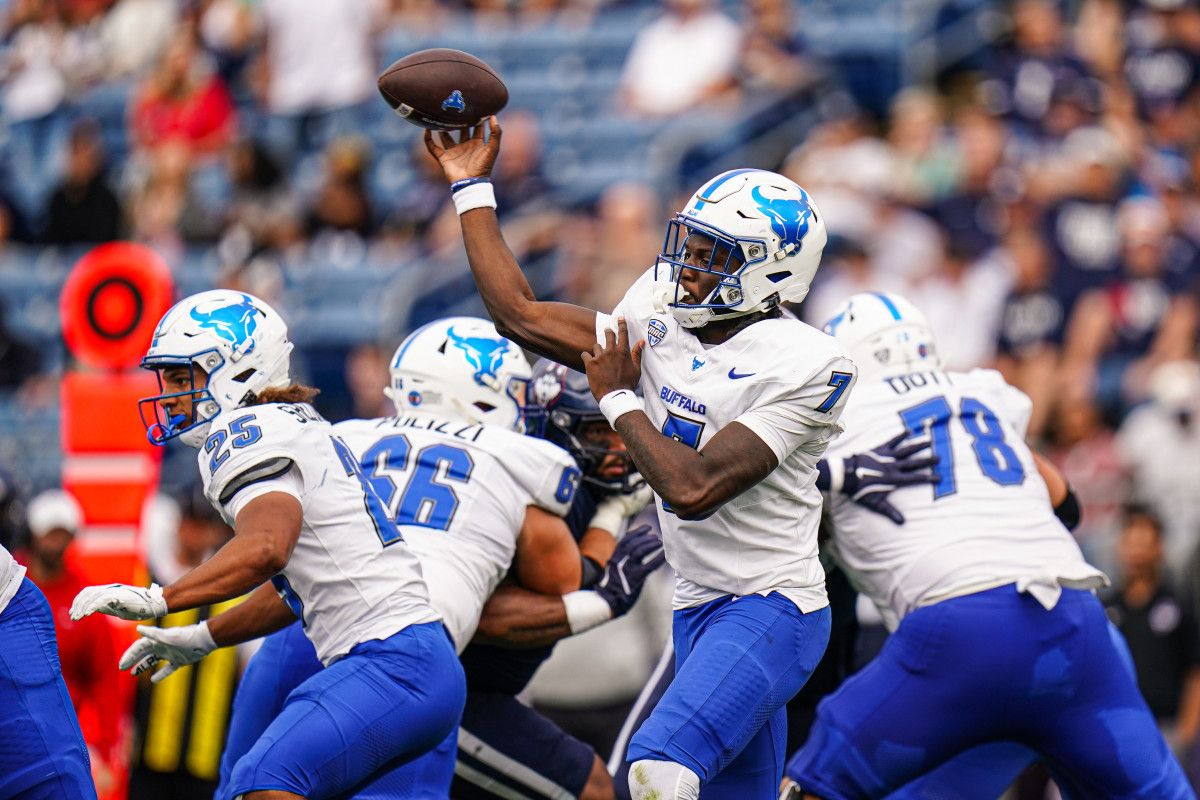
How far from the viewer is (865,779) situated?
5387mm

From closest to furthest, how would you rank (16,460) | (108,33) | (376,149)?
(16,460)
(376,149)
(108,33)

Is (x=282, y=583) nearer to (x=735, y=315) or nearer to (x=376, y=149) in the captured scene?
(x=735, y=315)

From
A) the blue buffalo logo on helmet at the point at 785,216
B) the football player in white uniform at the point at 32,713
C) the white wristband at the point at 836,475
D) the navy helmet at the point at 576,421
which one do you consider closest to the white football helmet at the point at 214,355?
the football player in white uniform at the point at 32,713

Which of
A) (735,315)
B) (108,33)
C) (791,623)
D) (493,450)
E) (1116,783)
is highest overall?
(108,33)

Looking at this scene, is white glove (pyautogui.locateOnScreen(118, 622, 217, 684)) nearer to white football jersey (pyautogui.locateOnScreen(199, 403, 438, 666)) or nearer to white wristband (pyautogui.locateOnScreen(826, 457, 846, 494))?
white football jersey (pyautogui.locateOnScreen(199, 403, 438, 666))

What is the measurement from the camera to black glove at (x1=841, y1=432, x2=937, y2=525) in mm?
5516

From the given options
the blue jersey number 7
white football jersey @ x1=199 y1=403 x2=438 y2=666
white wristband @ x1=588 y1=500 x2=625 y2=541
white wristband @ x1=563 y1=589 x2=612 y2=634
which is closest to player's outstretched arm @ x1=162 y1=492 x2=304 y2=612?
white football jersey @ x1=199 y1=403 x2=438 y2=666

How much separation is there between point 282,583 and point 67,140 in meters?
9.89

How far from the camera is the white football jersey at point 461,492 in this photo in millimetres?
5328

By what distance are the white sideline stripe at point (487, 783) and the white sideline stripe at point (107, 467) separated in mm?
2624

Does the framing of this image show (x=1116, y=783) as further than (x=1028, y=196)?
No

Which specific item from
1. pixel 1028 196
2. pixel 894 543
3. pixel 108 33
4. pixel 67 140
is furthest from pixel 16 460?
pixel 894 543

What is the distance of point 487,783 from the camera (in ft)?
19.6

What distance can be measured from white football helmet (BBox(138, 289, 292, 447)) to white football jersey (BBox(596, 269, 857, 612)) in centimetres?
94
